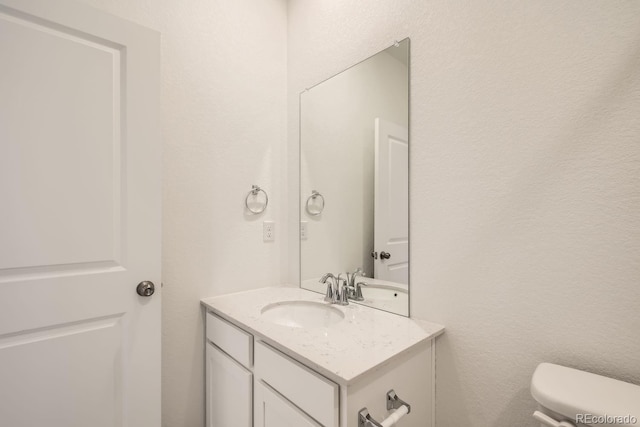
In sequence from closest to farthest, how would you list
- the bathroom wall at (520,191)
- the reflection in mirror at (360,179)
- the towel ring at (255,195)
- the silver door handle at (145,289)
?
the bathroom wall at (520,191) → the silver door handle at (145,289) → the reflection in mirror at (360,179) → the towel ring at (255,195)

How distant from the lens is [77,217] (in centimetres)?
105

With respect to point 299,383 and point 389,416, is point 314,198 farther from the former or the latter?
point 389,416

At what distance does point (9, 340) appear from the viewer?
0.95 m

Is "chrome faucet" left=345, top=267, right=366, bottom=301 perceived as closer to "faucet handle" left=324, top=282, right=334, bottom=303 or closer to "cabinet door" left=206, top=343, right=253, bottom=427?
"faucet handle" left=324, top=282, right=334, bottom=303

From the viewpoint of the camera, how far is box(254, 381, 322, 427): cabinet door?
91 centimetres

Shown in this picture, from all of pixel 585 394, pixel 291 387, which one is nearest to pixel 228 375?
pixel 291 387

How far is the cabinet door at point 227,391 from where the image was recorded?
116cm

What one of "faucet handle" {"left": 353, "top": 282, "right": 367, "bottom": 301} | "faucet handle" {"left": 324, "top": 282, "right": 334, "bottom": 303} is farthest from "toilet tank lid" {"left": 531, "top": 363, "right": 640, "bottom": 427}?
"faucet handle" {"left": 324, "top": 282, "right": 334, "bottom": 303}

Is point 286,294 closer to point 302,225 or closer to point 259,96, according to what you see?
point 302,225

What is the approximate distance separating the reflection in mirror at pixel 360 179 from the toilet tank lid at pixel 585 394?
53 centimetres

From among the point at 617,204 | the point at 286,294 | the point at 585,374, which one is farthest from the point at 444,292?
the point at 286,294

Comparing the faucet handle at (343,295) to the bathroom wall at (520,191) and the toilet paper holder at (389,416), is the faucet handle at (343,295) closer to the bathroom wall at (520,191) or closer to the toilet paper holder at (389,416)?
the bathroom wall at (520,191)

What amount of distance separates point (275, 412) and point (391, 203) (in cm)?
92

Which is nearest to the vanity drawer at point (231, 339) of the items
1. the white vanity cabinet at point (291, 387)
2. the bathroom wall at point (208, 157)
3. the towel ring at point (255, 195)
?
the white vanity cabinet at point (291, 387)
